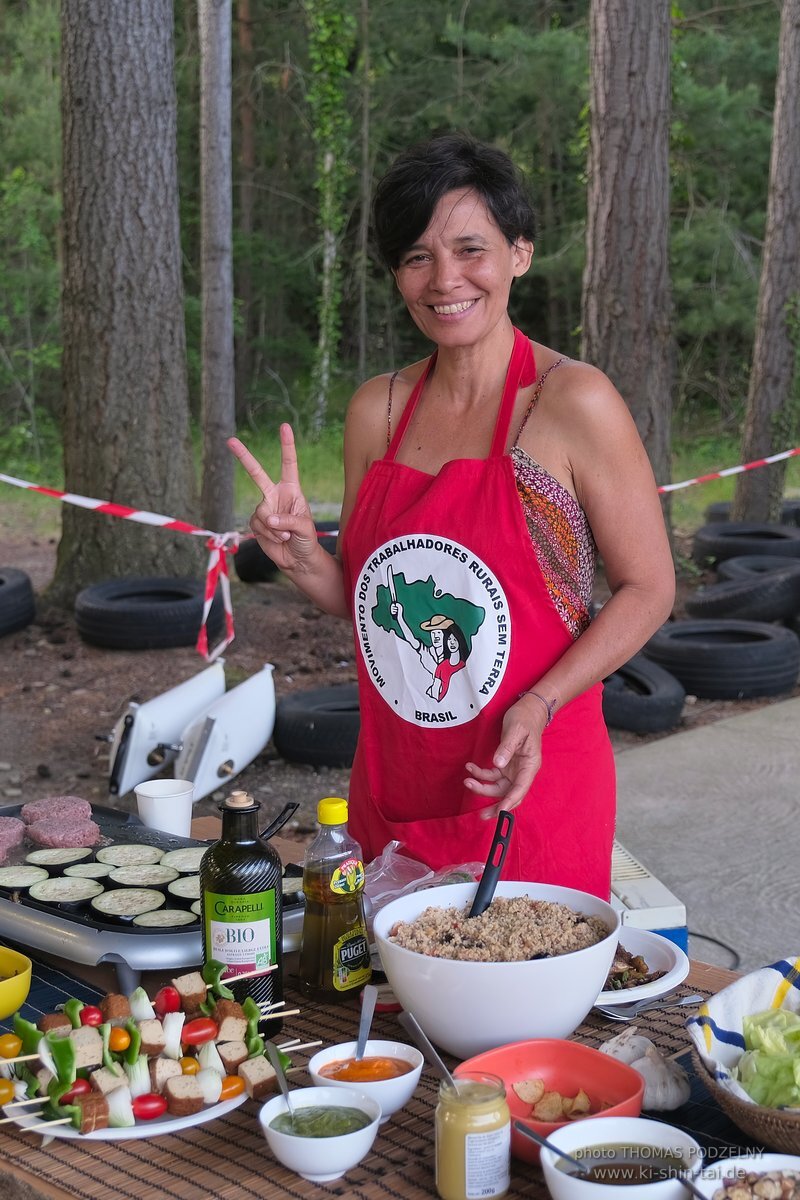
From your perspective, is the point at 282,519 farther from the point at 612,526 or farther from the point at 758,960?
the point at 758,960

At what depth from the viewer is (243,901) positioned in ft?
5.70

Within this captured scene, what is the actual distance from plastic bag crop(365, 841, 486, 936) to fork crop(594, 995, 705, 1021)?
0.28 metres

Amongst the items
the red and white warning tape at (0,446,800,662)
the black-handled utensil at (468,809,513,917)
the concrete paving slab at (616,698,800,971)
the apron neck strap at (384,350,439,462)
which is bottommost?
the concrete paving slab at (616,698,800,971)

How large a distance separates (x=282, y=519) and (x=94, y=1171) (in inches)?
42.9

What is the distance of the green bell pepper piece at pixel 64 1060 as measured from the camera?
155 centimetres

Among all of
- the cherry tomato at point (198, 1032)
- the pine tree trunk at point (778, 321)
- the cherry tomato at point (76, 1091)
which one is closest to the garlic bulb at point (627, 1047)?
the cherry tomato at point (198, 1032)

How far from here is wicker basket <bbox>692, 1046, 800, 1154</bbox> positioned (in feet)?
4.51

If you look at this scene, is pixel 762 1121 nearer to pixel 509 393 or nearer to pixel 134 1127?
pixel 134 1127

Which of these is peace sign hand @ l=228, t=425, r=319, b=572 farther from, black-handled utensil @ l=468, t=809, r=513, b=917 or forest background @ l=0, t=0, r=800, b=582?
forest background @ l=0, t=0, r=800, b=582

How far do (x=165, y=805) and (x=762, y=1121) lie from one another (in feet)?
4.36

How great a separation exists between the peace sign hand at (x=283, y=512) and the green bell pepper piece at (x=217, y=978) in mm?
747

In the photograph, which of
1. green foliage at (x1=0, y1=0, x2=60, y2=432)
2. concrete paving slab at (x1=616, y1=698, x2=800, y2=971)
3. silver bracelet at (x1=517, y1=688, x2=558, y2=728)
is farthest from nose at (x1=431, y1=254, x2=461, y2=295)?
green foliage at (x1=0, y1=0, x2=60, y2=432)

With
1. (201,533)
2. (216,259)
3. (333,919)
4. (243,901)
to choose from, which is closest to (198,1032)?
(243,901)

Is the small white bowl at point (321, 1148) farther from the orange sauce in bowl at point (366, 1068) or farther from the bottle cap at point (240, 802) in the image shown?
the bottle cap at point (240, 802)
